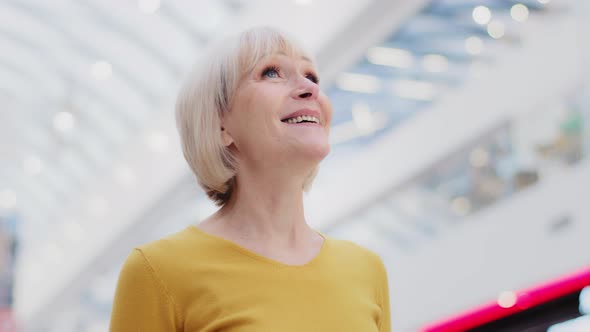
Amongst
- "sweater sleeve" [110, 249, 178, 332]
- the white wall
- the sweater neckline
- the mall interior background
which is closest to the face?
the sweater neckline

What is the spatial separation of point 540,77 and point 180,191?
6.63 m

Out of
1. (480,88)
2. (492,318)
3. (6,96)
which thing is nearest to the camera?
(492,318)

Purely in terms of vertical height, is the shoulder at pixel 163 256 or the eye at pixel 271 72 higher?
the eye at pixel 271 72

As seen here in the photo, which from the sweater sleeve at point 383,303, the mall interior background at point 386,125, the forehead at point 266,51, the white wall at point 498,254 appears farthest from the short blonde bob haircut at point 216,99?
the white wall at point 498,254

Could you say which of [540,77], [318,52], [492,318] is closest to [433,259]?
[540,77]

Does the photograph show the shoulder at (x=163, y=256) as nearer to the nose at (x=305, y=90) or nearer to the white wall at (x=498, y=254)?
the nose at (x=305, y=90)

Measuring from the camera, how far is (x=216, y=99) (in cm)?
198

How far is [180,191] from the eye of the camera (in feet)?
52.7

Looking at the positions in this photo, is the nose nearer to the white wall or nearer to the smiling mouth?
the smiling mouth

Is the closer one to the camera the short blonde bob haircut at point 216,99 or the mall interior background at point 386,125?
the short blonde bob haircut at point 216,99

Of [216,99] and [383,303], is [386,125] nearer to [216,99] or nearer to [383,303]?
[383,303]

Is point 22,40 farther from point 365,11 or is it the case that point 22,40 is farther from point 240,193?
point 240,193

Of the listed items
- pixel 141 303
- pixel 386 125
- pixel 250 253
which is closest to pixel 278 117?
pixel 250 253

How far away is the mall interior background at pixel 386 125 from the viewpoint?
11.5 metres
